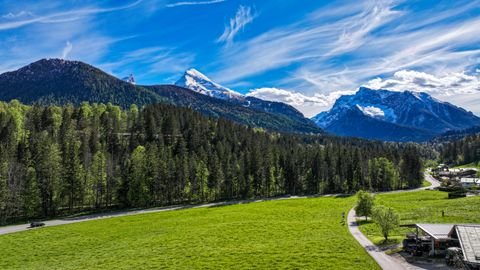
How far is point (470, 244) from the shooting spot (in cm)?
3572

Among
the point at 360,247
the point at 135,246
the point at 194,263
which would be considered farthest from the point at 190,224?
the point at 360,247

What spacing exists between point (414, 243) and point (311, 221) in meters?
31.9

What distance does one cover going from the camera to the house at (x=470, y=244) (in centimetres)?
3319

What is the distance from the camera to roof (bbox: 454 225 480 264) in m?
33.6

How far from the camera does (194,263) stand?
44125mm

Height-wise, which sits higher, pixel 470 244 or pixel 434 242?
pixel 470 244

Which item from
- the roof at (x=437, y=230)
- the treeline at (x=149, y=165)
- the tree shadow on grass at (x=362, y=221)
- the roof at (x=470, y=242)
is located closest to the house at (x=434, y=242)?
the roof at (x=437, y=230)

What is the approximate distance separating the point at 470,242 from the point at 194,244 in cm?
3767

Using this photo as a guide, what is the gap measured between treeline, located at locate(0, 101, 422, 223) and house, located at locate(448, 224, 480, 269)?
93.5m

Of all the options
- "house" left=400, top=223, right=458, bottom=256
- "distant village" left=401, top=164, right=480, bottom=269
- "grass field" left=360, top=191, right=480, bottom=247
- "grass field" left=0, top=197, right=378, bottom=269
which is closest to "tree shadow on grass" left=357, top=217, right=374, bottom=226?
"grass field" left=360, top=191, right=480, bottom=247

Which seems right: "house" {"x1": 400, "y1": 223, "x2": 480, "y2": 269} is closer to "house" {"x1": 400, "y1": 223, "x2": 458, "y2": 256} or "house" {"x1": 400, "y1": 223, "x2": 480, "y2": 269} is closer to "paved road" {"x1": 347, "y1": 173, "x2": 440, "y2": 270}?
"house" {"x1": 400, "y1": 223, "x2": 458, "y2": 256}

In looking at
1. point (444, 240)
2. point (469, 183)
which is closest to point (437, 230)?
point (444, 240)

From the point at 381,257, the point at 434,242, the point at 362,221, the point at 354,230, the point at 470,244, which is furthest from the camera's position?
the point at 362,221

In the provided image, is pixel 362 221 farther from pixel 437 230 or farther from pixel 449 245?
pixel 449 245
